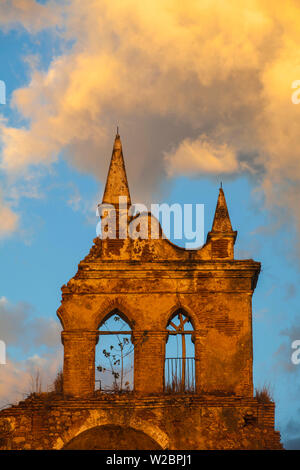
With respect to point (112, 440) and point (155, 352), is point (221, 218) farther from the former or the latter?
point (112, 440)

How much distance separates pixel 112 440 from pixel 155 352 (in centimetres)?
210

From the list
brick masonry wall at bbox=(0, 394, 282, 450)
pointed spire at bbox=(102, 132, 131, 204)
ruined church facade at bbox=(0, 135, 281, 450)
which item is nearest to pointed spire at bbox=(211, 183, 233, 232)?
ruined church facade at bbox=(0, 135, 281, 450)

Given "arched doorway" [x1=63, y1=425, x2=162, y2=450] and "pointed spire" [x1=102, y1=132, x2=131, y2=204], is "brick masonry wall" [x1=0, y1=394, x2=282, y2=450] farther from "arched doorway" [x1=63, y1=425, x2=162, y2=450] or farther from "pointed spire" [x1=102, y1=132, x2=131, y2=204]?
"pointed spire" [x1=102, y1=132, x2=131, y2=204]

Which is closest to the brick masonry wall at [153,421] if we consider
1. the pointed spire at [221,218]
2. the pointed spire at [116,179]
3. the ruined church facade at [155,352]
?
the ruined church facade at [155,352]

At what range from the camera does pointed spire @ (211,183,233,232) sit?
77.7ft

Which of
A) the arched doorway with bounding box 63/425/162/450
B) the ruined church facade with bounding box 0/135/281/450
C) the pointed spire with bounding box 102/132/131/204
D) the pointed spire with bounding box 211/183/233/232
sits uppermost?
the pointed spire with bounding box 102/132/131/204

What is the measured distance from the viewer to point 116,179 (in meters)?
24.3

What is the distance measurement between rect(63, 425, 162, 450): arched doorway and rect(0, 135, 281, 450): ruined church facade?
3 centimetres

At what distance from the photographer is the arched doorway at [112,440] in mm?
22156

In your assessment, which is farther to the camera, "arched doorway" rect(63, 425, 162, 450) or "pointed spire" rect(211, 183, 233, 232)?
"pointed spire" rect(211, 183, 233, 232)

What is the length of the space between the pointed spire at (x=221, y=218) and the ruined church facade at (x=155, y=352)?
0.07ft

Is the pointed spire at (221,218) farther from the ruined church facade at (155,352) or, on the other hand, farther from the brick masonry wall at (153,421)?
the brick masonry wall at (153,421)
